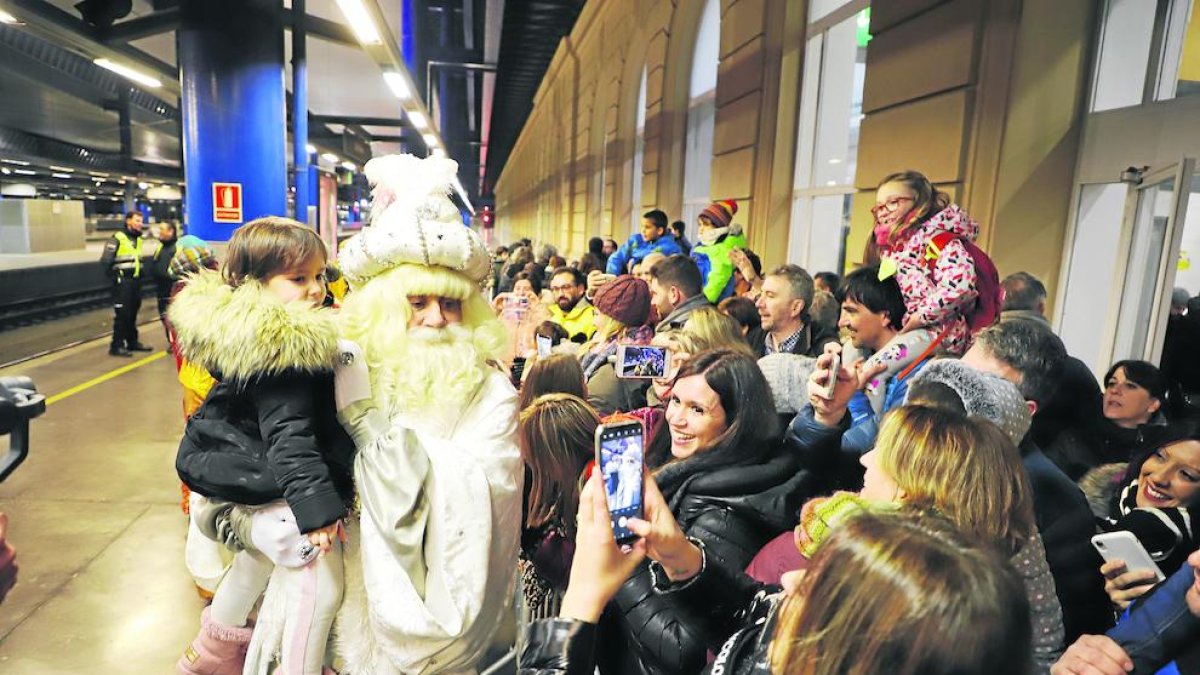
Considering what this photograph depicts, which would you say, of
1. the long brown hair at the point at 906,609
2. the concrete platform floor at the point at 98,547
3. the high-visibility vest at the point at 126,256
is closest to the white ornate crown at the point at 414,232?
the long brown hair at the point at 906,609

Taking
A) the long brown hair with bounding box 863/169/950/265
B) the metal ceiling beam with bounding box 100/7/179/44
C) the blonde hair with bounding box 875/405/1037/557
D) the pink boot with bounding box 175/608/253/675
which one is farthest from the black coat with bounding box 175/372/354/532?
the metal ceiling beam with bounding box 100/7/179/44

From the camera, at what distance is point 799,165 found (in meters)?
6.78

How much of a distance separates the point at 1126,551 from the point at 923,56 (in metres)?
3.57

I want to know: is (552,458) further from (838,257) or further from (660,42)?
(660,42)

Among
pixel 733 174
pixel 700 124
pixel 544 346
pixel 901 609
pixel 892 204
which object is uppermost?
pixel 700 124

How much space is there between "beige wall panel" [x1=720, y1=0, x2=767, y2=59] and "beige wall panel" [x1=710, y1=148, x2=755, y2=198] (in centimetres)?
113

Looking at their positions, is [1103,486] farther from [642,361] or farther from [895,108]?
[895,108]

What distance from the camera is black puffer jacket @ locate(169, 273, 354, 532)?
1571 mm

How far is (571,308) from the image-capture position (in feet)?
17.3

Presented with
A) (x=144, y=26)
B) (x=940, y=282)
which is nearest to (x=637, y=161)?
(x=144, y=26)

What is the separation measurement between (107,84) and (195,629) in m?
17.3

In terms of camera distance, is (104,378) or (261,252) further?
(104,378)

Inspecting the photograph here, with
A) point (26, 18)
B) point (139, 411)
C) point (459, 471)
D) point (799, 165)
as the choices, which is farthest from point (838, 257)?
point (26, 18)

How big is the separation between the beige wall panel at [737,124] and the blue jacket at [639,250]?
1550mm
